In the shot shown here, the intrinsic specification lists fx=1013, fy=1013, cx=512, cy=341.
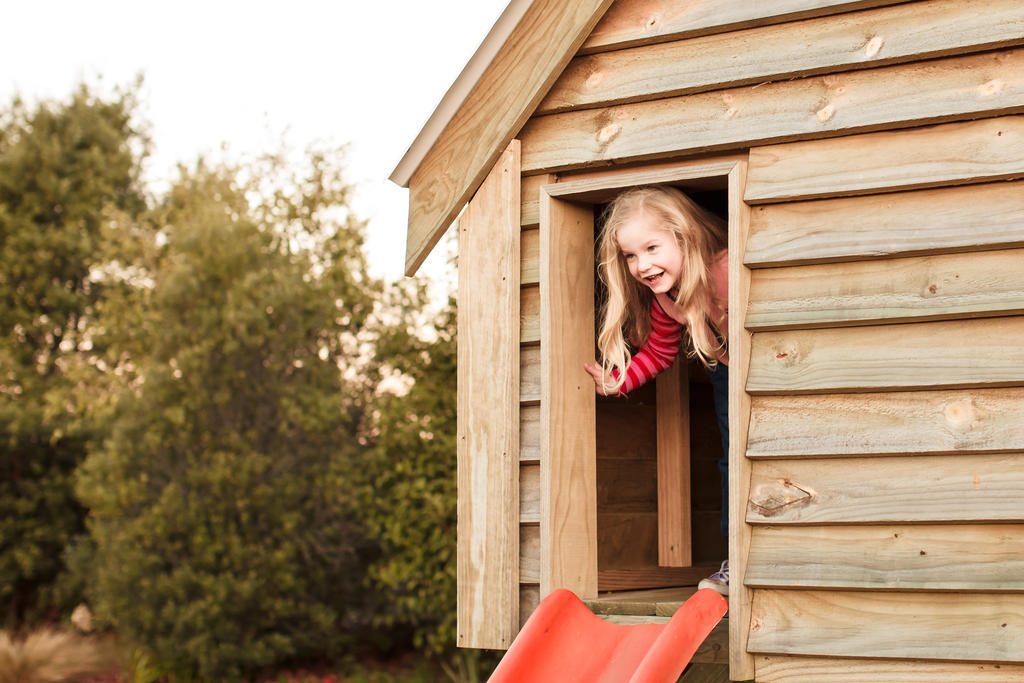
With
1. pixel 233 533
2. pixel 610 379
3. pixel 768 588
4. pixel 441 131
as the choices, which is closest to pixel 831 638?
pixel 768 588

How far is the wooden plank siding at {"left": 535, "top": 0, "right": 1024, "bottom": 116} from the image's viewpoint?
8.82 ft

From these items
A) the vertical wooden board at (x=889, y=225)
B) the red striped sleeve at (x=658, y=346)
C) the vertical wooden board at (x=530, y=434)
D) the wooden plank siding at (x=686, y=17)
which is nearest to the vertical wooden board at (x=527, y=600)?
the vertical wooden board at (x=530, y=434)

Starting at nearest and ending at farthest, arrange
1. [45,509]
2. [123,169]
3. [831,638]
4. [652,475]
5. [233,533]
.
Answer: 1. [831,638]
2. [652,475]
3. [233,533]
4. [45,509]
5. [123,169]

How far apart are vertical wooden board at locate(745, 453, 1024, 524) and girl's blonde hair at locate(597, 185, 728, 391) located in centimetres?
57

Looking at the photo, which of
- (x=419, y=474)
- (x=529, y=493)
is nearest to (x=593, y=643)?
(x=529, y=493)

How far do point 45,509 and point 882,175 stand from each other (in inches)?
410

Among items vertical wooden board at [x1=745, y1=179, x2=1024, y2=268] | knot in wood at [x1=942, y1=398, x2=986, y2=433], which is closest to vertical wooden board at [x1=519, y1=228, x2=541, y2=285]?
vertical wooden board at [x1=745, y1=179, x2=1024, y2=268]

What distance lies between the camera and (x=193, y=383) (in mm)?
7969

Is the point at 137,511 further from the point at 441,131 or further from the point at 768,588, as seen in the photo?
the point at 768,588

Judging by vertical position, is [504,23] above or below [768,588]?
above

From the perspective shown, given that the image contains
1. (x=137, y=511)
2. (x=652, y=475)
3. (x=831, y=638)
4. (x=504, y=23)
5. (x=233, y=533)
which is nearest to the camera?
(x=831, y=638)

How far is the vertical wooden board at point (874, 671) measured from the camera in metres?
2.55

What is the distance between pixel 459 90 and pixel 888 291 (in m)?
1.49

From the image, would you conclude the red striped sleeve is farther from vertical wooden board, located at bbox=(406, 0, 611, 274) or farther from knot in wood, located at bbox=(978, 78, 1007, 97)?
knot in wood, located at bbox=(978, 78, 1007, 97)
